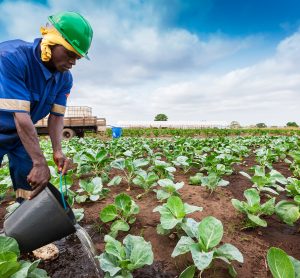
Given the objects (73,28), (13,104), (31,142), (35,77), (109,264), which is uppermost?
(73,28)

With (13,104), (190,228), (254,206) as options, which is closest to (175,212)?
(190,228)

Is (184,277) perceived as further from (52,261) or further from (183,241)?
(52,261)

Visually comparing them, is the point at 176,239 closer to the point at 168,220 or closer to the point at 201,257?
the point at 168,220

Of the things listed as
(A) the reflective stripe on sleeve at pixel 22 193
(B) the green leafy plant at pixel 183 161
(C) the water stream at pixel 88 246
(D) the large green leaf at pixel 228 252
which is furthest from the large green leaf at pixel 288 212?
(A) the reflective stripe on sleeve at pixel 22 193

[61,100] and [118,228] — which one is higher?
[61,100]

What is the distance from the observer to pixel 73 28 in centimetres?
186

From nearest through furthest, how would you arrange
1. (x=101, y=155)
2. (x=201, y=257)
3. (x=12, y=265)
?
1. (x=12, y=265)
2. (x=201, y=257)
3. (x=101, y=155)

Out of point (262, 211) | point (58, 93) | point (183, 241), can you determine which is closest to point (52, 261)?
point (183, 241)

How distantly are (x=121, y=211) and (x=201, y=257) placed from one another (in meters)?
1.02

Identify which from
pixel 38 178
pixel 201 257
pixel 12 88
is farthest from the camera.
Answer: pixel 12 88

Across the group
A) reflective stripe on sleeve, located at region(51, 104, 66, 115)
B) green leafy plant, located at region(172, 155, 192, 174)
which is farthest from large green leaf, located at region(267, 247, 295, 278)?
green leafy plant, located at region(172, 155, 192, 174)

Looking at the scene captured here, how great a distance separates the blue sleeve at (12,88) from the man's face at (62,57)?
250 mm

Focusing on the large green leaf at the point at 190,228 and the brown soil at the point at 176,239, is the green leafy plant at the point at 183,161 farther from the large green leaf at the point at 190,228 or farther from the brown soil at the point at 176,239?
the large green leaf at the point at 190,228

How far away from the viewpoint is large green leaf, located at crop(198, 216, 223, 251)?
1.50 metres
